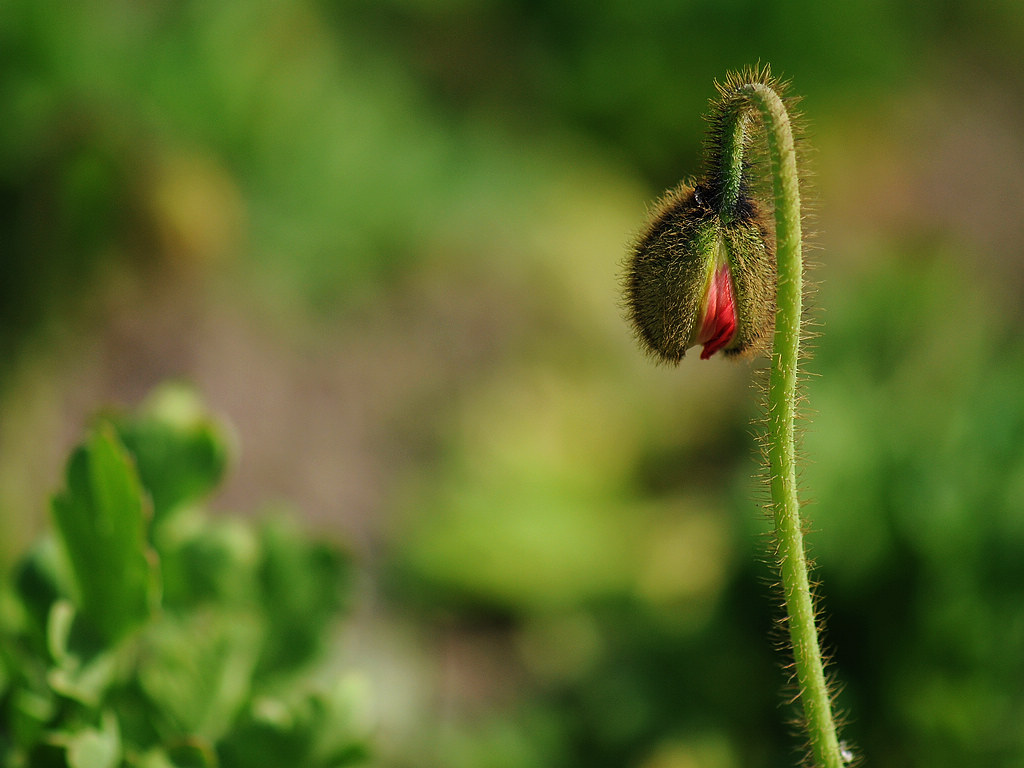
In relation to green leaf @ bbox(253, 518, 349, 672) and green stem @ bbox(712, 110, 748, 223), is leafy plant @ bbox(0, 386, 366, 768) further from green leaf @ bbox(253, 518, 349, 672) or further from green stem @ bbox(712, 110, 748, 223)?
green stem @ bbox(712, 110, 748, 223)

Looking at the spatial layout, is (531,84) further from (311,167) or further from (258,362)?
(258,362)

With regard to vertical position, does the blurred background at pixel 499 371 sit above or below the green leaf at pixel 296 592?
above

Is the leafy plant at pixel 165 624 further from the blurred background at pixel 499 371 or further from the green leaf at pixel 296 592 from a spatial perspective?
the blurred background at pixel 499 371

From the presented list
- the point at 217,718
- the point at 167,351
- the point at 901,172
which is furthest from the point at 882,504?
the point at 901,172

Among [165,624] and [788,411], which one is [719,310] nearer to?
[788,411]

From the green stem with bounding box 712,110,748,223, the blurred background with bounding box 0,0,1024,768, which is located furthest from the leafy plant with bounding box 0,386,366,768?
the blurred background with bounding box 0,0,1024,768

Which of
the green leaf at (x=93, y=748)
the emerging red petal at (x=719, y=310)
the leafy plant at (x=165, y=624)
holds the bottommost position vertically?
the green leaf at (x=93, y=748)

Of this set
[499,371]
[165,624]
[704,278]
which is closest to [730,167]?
[704,278]

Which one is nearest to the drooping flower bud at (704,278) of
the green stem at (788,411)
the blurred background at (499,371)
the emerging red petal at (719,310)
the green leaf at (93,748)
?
the emerging red petal at (719,310)
